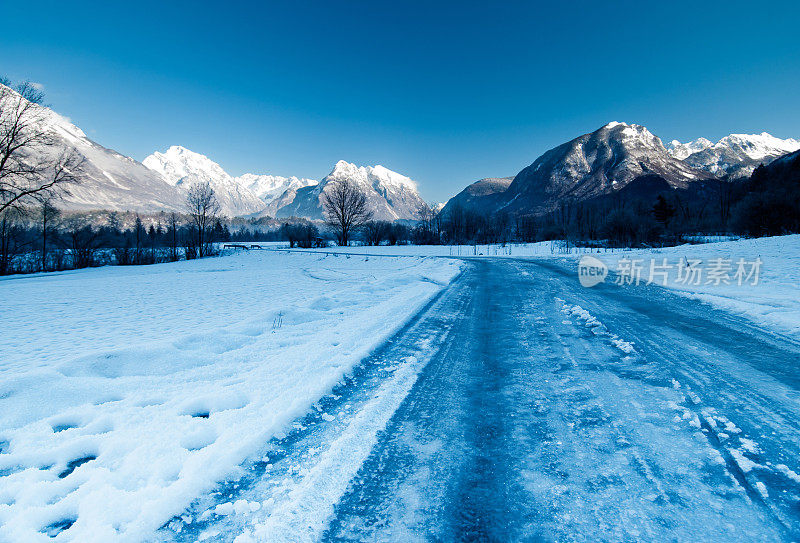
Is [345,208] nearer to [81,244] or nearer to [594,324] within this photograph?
[81,244]

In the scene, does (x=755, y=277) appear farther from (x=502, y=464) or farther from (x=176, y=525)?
(x=176, y=525)

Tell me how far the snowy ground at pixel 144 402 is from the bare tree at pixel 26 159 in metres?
23.1

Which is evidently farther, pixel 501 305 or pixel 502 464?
pixel 501 305

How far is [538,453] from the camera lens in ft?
7.58

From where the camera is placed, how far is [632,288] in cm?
1001

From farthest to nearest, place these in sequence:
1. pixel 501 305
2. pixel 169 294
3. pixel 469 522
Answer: pixel 169 294 → pixel 501 305 → pixel 469 522

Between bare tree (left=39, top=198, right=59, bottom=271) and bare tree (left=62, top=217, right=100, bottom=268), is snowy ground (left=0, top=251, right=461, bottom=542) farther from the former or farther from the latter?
bare tree (left=62, top=217, right=100, bottom=268)

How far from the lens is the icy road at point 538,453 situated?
1713 millimetres

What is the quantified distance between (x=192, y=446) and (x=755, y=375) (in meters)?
5.47

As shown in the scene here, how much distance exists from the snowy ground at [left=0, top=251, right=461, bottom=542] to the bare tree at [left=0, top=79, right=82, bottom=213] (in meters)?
23.1

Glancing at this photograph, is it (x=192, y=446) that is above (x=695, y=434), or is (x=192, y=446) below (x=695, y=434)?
below

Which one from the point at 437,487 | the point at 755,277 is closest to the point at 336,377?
the point at 437,487

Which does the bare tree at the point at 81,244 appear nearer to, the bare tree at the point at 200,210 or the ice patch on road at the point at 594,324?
the bare tree at the point at 200,210

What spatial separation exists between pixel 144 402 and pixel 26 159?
32749mm
